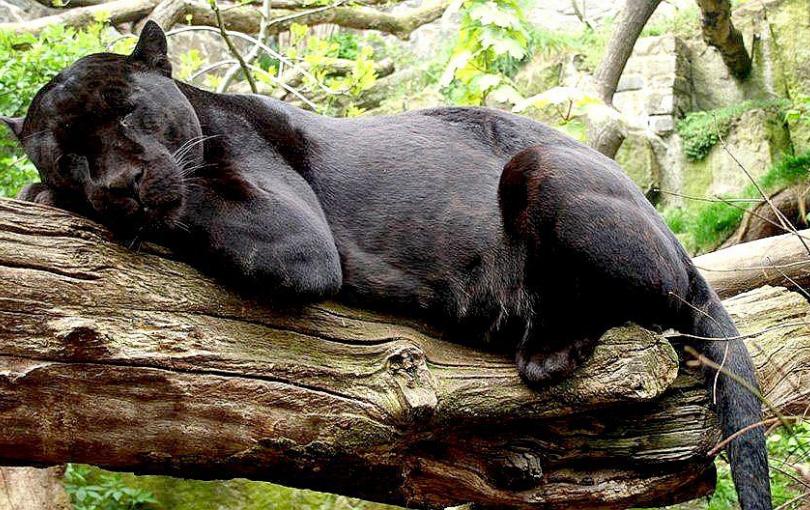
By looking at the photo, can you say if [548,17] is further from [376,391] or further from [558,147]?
[376,391]

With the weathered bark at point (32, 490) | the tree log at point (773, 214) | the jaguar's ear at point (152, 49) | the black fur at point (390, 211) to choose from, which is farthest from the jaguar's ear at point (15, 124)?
the tree log at point (773, 214)

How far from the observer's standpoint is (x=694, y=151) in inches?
375

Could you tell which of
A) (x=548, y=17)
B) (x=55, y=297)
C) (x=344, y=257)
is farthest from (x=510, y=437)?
(x=548, y=17)

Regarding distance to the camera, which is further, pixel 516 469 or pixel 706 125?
pixel 706 125

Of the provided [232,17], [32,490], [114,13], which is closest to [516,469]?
[32,490]

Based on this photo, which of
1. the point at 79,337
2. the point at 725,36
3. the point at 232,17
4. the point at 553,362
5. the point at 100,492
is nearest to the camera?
the point at 79,337

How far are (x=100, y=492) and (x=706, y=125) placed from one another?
24.0 ft

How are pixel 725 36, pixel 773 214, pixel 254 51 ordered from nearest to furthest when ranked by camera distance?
pixel 254 51 < pixel 773 214 < pixel 725 36

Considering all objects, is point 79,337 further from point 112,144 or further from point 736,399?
point 736,399

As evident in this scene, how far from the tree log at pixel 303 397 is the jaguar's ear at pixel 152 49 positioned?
24.7 inches

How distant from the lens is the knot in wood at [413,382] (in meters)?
2.68

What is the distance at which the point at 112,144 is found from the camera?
8.27 ft

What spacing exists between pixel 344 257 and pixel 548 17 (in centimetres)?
856

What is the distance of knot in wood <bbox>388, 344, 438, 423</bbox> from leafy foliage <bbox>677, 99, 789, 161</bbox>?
7277mm
